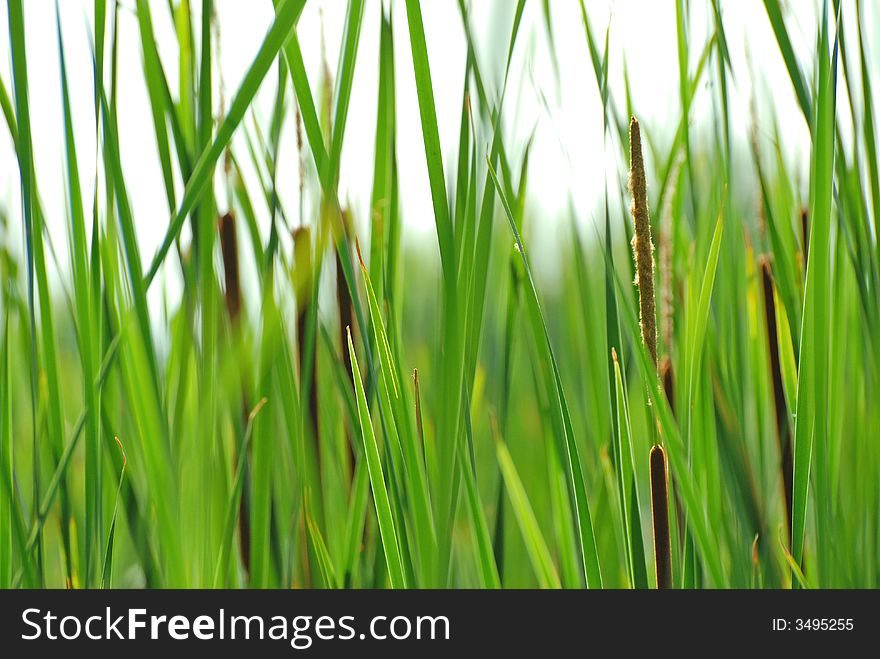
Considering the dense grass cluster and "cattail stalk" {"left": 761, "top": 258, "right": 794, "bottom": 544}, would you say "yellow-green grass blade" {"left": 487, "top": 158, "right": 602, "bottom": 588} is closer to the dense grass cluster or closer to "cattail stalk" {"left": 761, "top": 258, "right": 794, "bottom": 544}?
the dense grass cluster

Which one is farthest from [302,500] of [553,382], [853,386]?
[853,386]

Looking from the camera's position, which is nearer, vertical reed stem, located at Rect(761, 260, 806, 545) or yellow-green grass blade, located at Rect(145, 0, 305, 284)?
yellow-green grass blade, located at Rect(145, 0, 305, 284)

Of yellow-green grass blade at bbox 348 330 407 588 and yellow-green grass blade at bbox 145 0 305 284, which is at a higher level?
yellow-green grass blade at bbox 145 0 305 284

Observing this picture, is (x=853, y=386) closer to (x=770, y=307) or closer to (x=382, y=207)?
(x=770, y=307)

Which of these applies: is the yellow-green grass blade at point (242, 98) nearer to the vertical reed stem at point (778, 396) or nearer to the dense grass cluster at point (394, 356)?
the dense grass cluster at point (394, 356)

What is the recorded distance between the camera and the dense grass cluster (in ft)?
1.29

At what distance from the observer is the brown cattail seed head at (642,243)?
1.22ft

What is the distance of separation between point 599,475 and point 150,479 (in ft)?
1.10

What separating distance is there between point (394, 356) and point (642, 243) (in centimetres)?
16

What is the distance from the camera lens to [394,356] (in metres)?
0.42

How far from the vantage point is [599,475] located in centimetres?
56

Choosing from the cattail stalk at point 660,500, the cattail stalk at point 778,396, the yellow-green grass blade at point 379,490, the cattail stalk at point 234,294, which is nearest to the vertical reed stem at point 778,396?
the cattail stalk at point 778,396

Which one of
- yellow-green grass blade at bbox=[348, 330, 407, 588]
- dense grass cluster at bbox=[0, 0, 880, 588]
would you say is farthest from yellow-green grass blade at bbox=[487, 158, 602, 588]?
yellow-green grass blade at bbox=[348, 330, 407, 588]

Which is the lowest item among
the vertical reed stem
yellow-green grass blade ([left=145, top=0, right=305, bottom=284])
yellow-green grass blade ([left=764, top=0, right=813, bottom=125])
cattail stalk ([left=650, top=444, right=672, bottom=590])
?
cattail stalk ([left=650, top=444, right=672, bottom=590])
